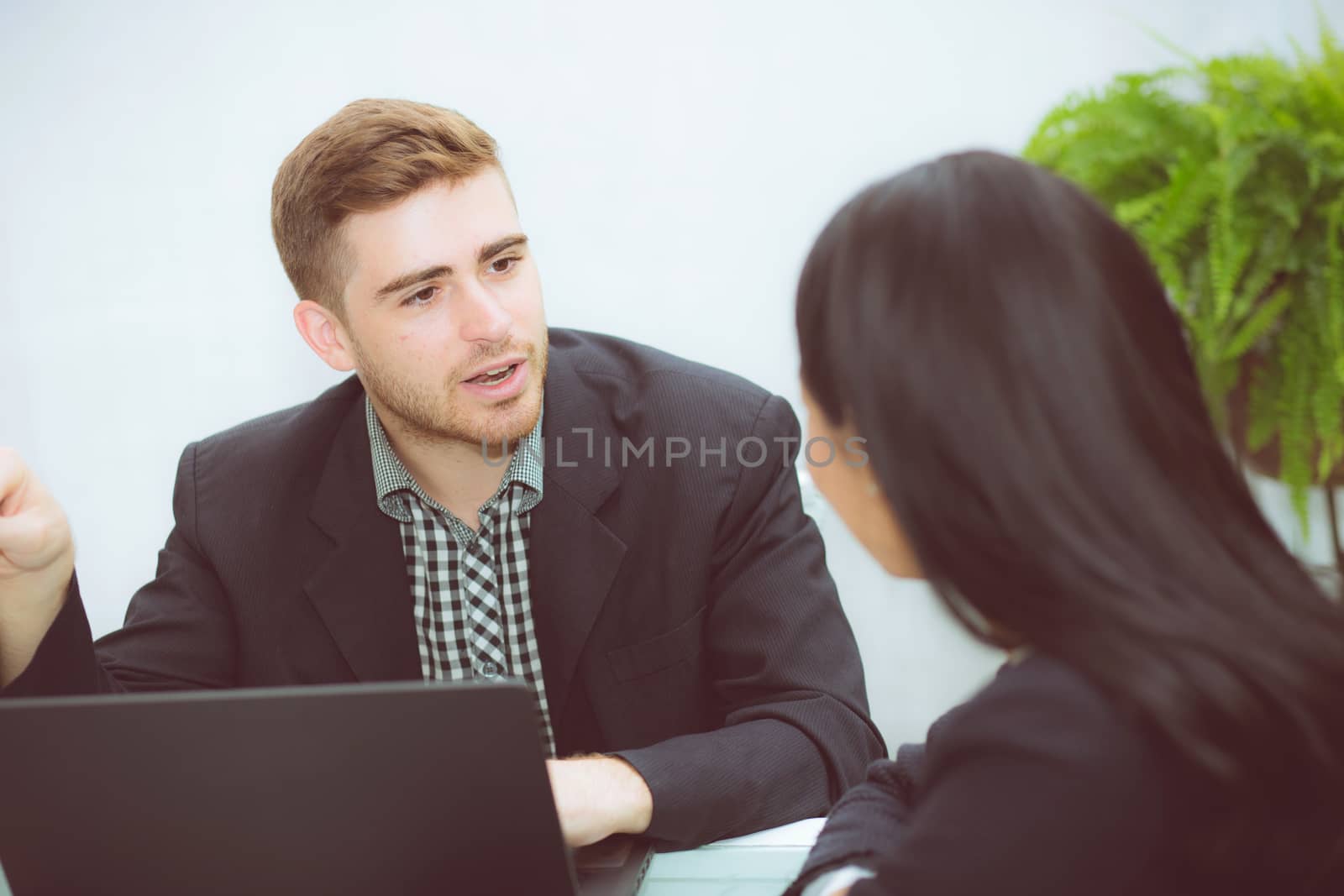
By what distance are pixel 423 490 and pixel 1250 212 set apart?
4.03 feet

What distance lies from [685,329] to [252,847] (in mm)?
1514

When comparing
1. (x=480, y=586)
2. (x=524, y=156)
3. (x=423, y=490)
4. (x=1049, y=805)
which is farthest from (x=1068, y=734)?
(x=524, y=156)

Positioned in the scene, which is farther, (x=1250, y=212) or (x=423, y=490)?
(x=423, y=490)

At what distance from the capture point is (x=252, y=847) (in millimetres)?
863

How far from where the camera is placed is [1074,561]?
0.66 m

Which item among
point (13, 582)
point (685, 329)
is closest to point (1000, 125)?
point (685, 329)

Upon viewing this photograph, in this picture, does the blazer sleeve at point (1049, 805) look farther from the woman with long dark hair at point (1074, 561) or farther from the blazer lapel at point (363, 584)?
the blazer lapel at point (363, 584)

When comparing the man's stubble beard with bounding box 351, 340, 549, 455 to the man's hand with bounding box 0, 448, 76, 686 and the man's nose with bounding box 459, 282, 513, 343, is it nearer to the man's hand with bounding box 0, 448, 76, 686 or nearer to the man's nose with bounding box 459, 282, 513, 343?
the man's nose with bounding box 459, 282, 513, 343

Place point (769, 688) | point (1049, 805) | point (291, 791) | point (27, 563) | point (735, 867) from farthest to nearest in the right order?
point (769, 688) → point (27, 563) → point (735, 867) → point (291, 791) → point (1049, 805)

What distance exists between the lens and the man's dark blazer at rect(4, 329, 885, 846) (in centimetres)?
152

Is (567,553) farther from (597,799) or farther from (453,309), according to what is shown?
(597,799)

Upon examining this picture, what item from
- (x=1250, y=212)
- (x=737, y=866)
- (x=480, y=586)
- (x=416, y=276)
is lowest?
(x=737, y=866)

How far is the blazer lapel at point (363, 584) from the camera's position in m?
1.55

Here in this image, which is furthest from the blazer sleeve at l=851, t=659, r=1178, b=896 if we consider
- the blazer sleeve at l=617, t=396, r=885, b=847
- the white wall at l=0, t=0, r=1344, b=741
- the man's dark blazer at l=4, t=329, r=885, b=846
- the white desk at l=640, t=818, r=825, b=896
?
the white wall at l=0, t=0, r=1344, b=741
